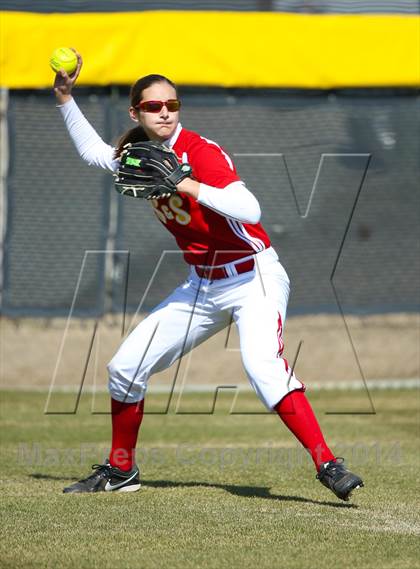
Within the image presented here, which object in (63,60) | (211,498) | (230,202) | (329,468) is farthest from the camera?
(63,60)

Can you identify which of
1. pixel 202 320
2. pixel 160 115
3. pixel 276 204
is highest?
pixel 160 115

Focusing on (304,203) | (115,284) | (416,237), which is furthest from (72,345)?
(416,237)

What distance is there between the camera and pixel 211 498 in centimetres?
499

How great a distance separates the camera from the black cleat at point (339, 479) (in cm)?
458

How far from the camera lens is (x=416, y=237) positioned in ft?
29.3

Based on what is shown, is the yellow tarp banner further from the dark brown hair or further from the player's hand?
the dark brown hair

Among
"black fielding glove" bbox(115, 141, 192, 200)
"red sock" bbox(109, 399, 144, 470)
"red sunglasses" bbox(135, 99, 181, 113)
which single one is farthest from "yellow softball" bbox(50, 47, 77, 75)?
"red sock" bbox(109, 399, 144, 470)

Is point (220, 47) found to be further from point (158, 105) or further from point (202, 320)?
point (202, 320)

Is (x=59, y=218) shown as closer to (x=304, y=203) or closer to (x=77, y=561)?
(x=304, y=203)

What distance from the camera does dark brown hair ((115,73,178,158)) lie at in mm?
4922

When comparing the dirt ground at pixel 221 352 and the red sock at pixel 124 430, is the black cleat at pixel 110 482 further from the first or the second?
the dirt ground at pixel 221 352

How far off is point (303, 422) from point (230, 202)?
3.32ft

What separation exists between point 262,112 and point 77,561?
18.5ft

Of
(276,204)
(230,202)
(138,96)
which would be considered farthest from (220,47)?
(230,202)
